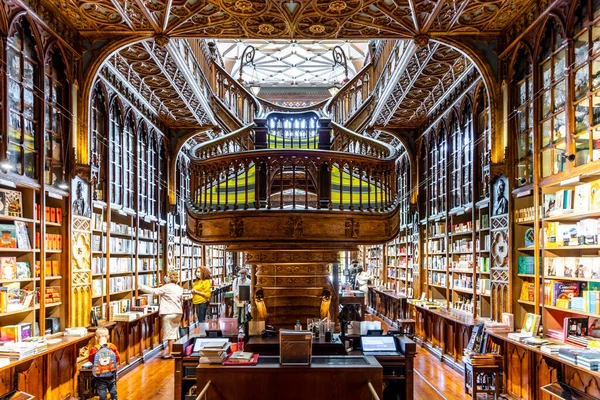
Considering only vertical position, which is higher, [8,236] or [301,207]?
[301,207]

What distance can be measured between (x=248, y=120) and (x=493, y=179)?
739 centimetres

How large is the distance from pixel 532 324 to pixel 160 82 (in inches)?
247

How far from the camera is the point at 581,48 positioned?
494cm

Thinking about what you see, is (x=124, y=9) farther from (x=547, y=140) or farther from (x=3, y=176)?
(x=547, y=140)

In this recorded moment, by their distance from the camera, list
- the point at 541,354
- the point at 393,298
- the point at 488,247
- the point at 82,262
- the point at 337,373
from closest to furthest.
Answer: the point at 337,373, the point at 541,354, the point at 82,262, the point at 488,247, the point at 393,298

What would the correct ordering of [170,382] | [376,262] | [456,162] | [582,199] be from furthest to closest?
[376,262]
[456,162]
[170,382]
[582,199]

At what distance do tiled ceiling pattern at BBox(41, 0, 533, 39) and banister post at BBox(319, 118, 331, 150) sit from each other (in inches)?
48.9

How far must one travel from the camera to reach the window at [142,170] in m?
9.49

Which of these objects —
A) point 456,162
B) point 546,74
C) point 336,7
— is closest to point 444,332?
point 456,162

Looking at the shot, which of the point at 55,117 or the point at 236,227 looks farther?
the point at 55,117

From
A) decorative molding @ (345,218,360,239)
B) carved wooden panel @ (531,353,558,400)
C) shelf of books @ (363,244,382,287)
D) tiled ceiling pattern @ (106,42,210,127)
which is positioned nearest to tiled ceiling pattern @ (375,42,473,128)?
decorative molding @ (345,218,360,239)

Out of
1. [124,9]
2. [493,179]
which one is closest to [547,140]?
[493,179]

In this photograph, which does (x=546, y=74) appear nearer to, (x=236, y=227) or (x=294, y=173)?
(x=294, y=173)

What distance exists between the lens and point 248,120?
13.1 metres
